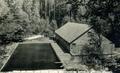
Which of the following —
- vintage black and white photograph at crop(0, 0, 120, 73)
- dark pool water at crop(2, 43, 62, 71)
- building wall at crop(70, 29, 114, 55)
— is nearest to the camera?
vintage black and white photograph at crop(0, 0, 120, 73)

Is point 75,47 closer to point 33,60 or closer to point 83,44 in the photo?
point 83,44

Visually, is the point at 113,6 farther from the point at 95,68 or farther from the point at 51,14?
the point at 51,14

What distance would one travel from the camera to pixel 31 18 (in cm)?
8650

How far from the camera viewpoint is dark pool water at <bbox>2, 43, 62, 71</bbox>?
1549 inches

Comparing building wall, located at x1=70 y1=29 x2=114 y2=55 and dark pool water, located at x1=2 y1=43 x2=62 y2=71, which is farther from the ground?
building wall, located at x1=70 y1=29 x2=114 y2=55

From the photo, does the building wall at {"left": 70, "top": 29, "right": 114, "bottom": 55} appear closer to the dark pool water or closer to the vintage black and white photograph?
the vintage black and white photograph

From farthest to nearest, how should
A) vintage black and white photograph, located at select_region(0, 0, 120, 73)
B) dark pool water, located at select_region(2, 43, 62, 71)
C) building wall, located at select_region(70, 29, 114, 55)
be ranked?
1. building wall, located at select_region(70, 29, 114, 55)
2. dark pool water, located at select_region(2, 43, 62, 71)
3. vintage black and white photograph, located at select_region(0, 0, 120, 73)

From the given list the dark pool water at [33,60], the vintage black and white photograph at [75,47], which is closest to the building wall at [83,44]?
the vintage black and white photograph at [75,47]

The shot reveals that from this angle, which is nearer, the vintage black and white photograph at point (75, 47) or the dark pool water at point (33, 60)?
the vintage black and white photograph at point (75, 47)

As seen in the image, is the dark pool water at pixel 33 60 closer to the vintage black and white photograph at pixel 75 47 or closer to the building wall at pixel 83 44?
the vintage black and white photograph at pixel 75 47

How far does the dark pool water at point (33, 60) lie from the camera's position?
3934 cm

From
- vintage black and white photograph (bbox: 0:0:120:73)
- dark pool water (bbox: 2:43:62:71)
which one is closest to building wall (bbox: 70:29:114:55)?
vintage black and white photograph (bbox: 0:0:120:73)

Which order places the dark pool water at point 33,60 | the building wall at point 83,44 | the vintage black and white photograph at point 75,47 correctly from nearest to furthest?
the vintage black and white photograph at point 75,47 → the dark pool water at point 33,60 → the building wall at point 83,44

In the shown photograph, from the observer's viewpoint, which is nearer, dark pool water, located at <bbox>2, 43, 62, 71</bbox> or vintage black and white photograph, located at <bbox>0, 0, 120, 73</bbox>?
vintage black and white photograph, located at <bbox>0, 0, 120, 73</bbox>
